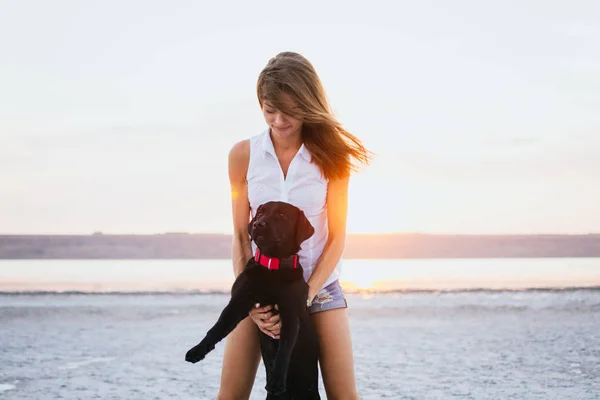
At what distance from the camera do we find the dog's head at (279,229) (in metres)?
3.21

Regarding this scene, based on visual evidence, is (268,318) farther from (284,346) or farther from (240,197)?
(240,197)

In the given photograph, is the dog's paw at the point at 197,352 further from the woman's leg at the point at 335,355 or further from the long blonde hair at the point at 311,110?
the long blonde hair at the point at 311,110

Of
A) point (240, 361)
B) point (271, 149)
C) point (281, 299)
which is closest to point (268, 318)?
point (281, 299)

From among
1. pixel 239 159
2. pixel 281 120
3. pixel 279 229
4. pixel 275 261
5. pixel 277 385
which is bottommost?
pixel 277 385

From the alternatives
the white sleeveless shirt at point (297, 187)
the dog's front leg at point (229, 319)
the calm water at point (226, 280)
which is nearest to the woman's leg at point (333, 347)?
the white sleeveless shirt at point (297, 187)

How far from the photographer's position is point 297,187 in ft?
11.3

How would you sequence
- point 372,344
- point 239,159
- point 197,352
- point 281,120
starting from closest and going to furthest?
point 197,352
point 281,120
point 239,159
point 372,344

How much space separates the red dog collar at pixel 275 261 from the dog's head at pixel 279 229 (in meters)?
0.02

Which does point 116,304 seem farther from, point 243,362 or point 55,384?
point 243,362

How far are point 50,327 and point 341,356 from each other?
6875mm

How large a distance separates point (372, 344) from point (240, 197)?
4.96 m

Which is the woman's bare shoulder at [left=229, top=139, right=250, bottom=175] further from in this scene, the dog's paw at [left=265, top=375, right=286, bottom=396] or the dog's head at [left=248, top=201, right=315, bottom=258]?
the dog's paw at [left=265, top=375, right=286, bottom=396]

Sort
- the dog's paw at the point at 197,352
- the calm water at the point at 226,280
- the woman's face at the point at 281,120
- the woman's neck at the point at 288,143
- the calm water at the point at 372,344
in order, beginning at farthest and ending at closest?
the calm water at the point at 226,280 → the calm water at the point at 372,344 → the woman's neck at the point at 288,143 → the woman's face at the point at 281,120 → the dog's paw at the point at 197,352

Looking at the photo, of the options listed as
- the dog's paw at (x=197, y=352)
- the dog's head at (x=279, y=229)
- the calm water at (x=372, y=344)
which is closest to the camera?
the dog's paw at (x=197, y=352)
